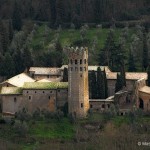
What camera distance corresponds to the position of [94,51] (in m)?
107

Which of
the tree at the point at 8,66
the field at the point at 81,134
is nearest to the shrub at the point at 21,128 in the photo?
the field at the point at 81,134

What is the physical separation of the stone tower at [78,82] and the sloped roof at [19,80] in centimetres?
721

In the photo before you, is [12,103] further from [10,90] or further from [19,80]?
[19,80]

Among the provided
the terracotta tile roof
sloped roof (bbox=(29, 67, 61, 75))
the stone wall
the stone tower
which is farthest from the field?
sloped roof (bbox=(29, 67, 61, 75))

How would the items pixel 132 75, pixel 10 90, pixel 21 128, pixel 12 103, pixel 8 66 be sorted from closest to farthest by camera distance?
pixel 21 128
pixel 12 103
pixel 10 90
pixel 132 75
pixel 8 66

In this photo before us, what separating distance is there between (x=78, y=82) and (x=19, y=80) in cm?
927

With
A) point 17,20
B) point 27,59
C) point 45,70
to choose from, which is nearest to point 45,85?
point 45,70

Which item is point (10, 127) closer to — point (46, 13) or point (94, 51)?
point (94, 51)

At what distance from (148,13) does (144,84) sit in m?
36.5

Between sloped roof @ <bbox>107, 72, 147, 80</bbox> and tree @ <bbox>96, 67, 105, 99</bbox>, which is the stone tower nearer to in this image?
tree @ <bbox>96, 67, 105, 99</bbox>

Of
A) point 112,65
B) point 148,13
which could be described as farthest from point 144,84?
point 148,13

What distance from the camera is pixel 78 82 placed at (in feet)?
279

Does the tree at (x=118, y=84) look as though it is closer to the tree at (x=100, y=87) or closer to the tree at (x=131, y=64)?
the tree at (x=100, y=87)

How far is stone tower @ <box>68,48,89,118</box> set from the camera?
8512 cm
